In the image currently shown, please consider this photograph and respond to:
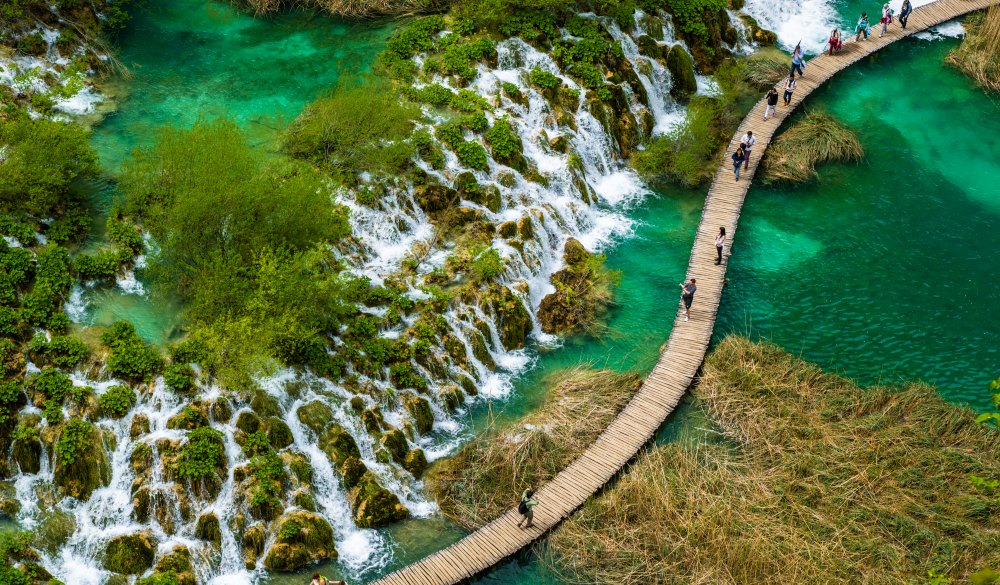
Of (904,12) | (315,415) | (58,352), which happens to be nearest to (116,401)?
(58,352)

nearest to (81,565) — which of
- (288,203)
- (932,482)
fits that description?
(288,203)

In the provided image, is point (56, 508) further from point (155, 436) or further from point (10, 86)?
point (10, 86)

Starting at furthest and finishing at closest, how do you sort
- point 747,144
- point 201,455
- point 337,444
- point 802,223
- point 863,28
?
point 863,28, point 747,144, point 802,223, point 337,444, point 201,455

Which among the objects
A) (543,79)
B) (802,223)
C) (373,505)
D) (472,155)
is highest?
(543,79)

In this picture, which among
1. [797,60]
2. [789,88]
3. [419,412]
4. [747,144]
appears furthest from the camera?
[797,60]

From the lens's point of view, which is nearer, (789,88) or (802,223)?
(802,223)

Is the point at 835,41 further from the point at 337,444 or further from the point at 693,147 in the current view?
the point at 337,444

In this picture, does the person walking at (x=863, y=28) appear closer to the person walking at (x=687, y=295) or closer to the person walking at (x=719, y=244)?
the person walking at (x=719, y=244)
